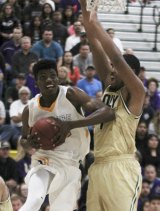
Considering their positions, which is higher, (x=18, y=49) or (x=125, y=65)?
(x=125, y=65)

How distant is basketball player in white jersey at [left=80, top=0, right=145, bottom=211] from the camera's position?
7.47 m

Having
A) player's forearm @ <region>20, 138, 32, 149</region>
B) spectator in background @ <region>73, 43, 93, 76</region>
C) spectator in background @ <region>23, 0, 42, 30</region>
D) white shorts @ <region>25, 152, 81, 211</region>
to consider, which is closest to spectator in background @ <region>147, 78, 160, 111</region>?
spectator in background @ <region>73, 43, 93, 76</region>

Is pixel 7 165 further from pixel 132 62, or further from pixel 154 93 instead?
pixel 132 62

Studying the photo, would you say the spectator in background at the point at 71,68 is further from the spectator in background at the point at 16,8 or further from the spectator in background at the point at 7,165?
the spectator in background at the point at 7,165

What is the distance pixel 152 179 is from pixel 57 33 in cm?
462

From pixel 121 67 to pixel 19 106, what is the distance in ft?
18.7

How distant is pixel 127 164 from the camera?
7602mm

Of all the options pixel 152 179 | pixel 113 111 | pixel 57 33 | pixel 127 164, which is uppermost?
pixel 113 111

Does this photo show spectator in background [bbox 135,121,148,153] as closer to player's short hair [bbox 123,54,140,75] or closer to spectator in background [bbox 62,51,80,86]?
spectator in background [bbox 62,51,80,86]

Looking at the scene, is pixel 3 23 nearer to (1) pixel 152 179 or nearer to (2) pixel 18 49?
(2) pixel 18 49

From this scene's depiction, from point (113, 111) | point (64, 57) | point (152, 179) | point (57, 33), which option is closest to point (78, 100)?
point (113, 111)

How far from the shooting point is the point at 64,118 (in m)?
7.58

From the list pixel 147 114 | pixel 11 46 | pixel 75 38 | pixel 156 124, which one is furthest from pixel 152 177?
pixel 75 38

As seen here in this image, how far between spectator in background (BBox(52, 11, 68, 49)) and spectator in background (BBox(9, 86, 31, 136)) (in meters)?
3.13
